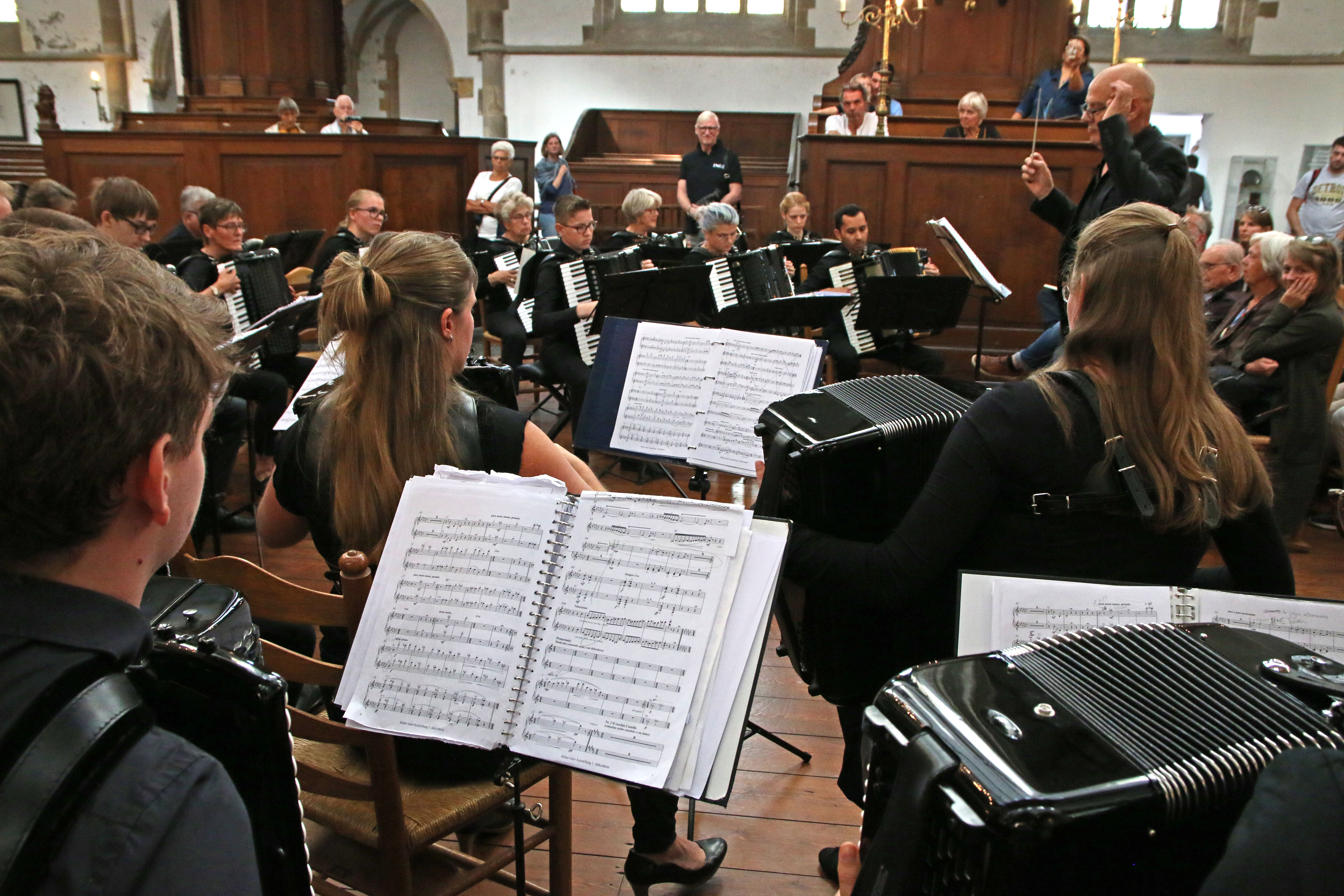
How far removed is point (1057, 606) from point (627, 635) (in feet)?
1.87

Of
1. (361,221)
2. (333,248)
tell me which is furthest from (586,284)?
(361,221)

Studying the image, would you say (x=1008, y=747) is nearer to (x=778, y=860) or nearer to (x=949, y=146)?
(x=778, y=860)

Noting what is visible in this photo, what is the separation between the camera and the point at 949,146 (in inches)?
270

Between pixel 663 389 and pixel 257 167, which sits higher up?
pixel 257 167

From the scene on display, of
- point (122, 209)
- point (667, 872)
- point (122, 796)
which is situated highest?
point (122, 209)

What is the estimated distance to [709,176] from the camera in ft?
28.8

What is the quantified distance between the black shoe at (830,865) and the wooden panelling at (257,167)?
7091 mm

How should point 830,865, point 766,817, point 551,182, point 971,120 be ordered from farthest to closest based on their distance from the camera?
point 551,182, point 971,120, point 766,817, point 830,865

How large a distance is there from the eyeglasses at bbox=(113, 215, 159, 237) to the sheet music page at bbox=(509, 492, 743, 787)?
381cm

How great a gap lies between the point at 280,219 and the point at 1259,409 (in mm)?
7134

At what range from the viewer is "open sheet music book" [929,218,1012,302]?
16.5ft

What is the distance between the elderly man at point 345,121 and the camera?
8.92m

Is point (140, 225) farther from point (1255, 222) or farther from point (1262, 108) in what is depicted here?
point (1262, 108)

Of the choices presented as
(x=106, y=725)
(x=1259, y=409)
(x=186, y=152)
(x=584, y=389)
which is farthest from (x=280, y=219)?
(x=106, y=725)
